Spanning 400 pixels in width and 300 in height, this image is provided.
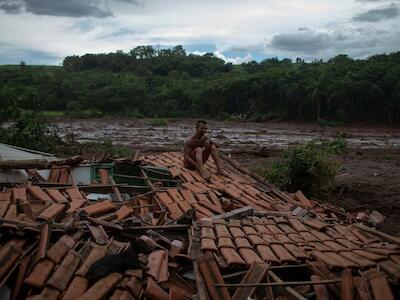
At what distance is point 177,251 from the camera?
16.5 feet

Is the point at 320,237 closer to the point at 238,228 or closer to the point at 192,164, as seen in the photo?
the point at 238,228

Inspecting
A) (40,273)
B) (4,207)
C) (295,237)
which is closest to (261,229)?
(295,237)

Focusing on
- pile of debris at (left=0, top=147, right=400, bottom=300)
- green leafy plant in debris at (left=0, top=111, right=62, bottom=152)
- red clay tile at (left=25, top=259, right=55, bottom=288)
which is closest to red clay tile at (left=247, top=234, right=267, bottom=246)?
pile of debris at (left=0, top=147, right=400, bottom=300)

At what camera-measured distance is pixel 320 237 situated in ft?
18.9

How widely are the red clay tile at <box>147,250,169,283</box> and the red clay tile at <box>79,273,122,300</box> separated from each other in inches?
12.7

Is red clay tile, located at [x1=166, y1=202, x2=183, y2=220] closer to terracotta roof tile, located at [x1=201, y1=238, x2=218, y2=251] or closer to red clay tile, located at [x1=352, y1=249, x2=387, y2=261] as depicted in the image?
terracotta roof tile, located at [x1=201, y1=238, x2=218, y2=251]

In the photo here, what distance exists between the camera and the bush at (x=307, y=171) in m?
10.3

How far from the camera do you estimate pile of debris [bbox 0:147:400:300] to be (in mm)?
4215

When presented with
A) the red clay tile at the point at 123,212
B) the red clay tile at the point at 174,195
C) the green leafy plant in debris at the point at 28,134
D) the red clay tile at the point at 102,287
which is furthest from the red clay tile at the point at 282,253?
the green leafy plant in debris at the point at 28,134

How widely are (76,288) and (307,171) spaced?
7017 mm

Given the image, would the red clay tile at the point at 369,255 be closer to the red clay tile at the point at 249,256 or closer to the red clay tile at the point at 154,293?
the red clay tile at the point at 249,256

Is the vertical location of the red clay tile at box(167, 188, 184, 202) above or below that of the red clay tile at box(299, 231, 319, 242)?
above

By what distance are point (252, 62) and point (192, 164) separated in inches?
2260

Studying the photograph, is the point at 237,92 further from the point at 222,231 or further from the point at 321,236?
the point at 222,231
